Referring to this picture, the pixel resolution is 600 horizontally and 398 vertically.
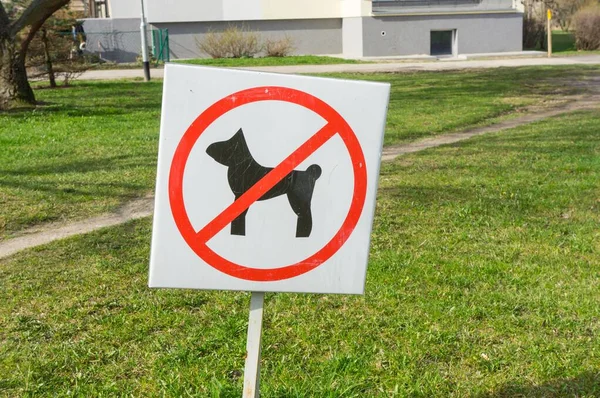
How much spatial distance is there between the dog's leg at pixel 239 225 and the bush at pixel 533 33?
143 feet

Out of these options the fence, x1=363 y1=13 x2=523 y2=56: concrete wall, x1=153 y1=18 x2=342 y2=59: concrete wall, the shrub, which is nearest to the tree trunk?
the shrub

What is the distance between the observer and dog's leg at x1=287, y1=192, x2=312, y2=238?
2.69m

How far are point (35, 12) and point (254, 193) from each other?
14642 mm

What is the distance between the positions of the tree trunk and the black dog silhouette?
14.1 metres

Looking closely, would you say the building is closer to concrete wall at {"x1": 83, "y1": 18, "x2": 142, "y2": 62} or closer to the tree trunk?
concrete wall at {"x1": 83, "y1": 18, "x2": 142, "y2": 62}

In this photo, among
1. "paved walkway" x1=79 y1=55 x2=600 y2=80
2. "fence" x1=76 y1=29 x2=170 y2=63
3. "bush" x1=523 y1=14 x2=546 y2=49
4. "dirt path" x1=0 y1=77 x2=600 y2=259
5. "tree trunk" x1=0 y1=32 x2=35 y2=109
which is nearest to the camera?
"dirt path" x1=0 y1=77 x2=600 y2=259

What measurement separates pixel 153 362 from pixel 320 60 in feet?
105

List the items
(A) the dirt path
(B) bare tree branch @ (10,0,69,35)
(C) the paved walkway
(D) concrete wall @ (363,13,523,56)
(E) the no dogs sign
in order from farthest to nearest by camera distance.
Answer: (D) concrete wall @ (363,13,523,56), (C) the paved walkway, (B) bare tree branch @ (10,0,69,35), (A) the dirt path, (E) the no dogs sign

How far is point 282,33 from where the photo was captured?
133 feet

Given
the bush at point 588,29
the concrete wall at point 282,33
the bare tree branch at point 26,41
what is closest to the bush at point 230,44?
the concrete wall at point 282,33

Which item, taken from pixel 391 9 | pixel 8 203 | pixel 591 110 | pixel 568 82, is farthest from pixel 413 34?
pixel 8 203

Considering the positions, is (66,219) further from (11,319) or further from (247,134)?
(247,134)

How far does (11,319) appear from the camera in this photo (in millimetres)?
4848

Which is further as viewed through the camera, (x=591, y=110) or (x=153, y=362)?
(x=591, y=110)
